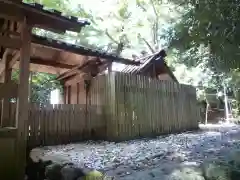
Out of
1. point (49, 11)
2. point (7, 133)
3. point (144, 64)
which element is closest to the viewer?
point (7, 133)

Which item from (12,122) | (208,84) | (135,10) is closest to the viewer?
(12,122)

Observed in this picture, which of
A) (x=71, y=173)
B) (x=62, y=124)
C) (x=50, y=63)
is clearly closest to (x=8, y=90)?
(x=71, y=173)

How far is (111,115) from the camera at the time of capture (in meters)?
8.03

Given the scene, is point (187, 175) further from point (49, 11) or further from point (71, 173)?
point (49, 11)

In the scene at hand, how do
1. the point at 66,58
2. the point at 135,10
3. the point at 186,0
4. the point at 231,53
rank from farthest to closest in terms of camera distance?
1. the point at 135,10
2. the point at 66,58
3. the point at 186,0
4. the point at 231,53

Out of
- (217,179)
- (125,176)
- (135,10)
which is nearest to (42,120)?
(125,176)

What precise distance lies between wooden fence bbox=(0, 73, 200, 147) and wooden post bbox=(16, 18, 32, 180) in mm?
2168

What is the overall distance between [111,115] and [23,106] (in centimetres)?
374

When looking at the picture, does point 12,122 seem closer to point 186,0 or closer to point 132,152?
point 132,152

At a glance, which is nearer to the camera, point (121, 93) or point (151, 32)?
point (121, 93)

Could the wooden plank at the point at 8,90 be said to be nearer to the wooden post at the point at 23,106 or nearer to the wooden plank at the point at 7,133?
the wooden post at the point at 23,106

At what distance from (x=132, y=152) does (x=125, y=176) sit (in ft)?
7.31

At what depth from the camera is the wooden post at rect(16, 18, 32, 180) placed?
4562 millimetres

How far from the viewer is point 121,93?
26.7ft
